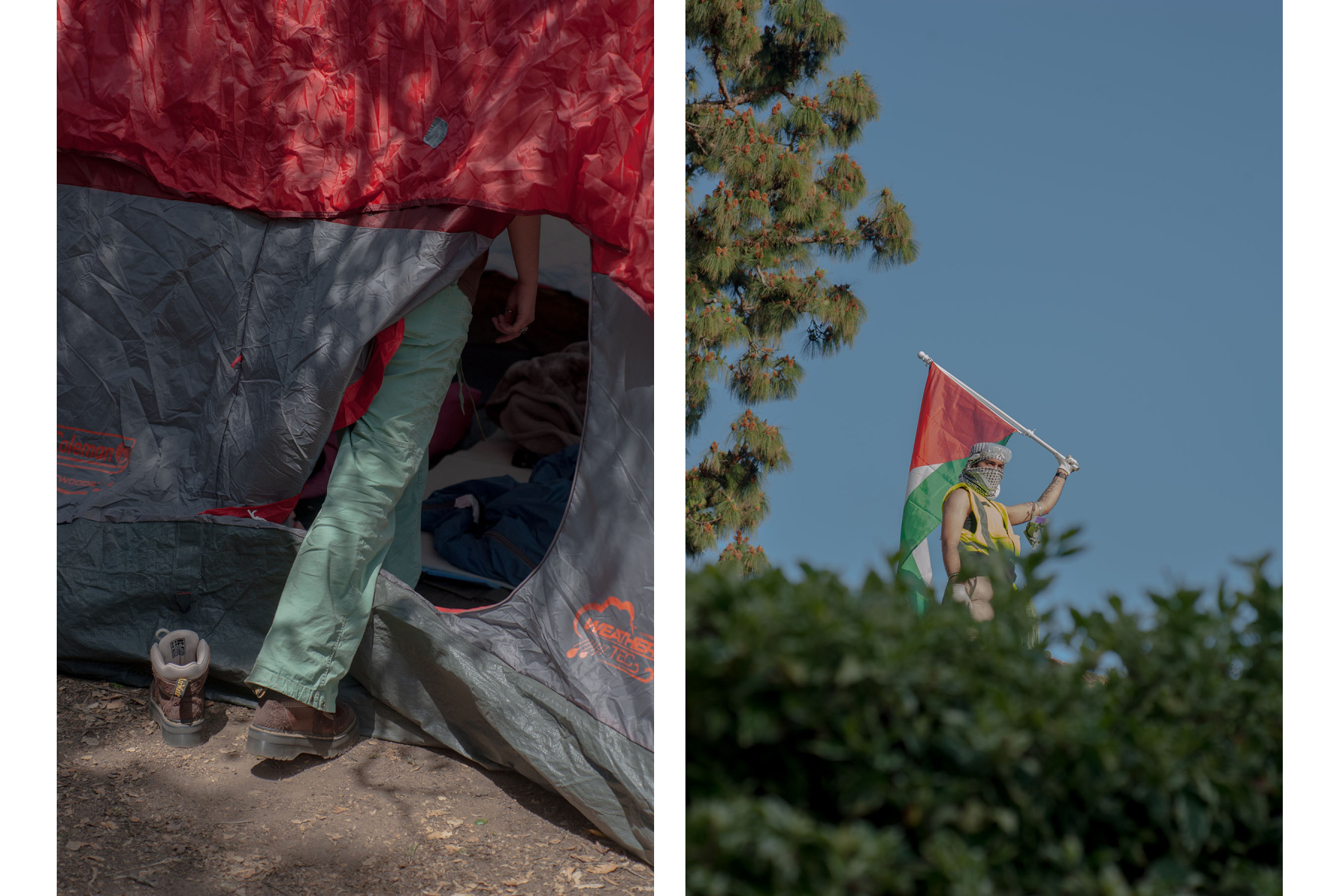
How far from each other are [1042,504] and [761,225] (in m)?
0.58

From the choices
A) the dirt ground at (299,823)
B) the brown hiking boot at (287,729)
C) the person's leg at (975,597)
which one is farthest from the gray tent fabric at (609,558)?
the person's leg at (975,597)

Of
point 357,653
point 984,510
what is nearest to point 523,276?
point 357,653

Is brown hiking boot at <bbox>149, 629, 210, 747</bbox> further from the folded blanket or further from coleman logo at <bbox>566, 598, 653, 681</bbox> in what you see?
the folded blanket

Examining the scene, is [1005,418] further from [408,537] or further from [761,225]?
[408,537]

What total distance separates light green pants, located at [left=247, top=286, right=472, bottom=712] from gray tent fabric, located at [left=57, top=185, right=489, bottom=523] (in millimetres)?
89

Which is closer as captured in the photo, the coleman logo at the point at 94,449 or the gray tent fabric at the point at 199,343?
the gray tent fabric at the point at 199,343

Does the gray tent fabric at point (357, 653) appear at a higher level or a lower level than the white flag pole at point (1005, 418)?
lower

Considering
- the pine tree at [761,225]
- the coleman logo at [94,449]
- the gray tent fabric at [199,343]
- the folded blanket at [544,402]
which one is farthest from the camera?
the folded blanket at [544,402]

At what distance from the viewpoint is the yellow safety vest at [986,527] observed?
53.5 inches

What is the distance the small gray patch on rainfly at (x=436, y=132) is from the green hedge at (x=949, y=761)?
1330 mm

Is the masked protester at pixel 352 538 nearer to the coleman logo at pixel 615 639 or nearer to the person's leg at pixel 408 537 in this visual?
the person's leg at pixel 408 537

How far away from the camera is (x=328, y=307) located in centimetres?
212

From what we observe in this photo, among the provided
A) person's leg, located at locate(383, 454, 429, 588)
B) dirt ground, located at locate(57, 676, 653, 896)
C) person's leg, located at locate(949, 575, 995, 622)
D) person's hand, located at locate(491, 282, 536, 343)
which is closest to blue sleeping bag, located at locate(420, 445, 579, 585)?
person's leg, located at locate(383, 454, 429, 588)
